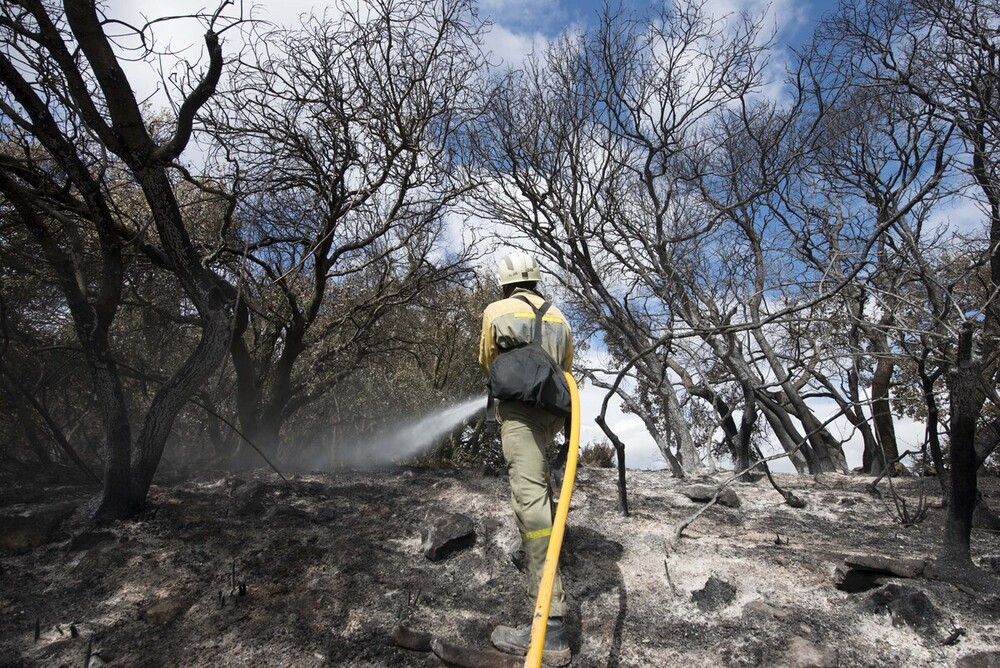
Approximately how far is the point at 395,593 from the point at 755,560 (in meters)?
2.20

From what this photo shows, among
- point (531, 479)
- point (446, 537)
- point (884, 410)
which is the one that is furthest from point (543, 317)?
point (884, 410)

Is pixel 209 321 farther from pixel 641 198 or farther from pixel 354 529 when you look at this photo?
pixel 641 198

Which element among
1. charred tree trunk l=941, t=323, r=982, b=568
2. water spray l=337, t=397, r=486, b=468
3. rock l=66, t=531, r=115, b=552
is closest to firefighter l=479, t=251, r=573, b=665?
charred tree trunk l=941, t=323, r=982, b=568

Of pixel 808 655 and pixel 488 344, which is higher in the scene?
pixel 488 344

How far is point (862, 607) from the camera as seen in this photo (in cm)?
356

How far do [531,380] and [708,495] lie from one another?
9.73 ft

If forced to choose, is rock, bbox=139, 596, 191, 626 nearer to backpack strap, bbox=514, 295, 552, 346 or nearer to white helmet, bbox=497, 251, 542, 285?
backpack strap, bbox=514, 295, 552, 346

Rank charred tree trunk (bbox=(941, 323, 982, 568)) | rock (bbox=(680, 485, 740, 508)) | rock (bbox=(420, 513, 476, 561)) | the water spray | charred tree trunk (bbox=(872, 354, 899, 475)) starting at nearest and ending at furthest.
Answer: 1. charred tree trunk (bbox=(941, 323, 982, 568))
2. rock (bbox=(420, 513, 476, 561))
3. rock (bbox=(680, 485, 740, 508))
4. the water spray
5. charred tree trunk (bbox=(872, 354, 899, 475))

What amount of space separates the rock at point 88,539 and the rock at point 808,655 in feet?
12.9

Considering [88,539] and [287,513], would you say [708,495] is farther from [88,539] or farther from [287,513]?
[88,539]

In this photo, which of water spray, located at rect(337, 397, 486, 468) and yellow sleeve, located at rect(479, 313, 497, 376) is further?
water spray, located at rect(337, 397, 486, 468)

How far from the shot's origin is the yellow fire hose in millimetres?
2797

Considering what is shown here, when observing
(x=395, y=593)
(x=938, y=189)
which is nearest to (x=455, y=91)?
(x=395, y=593)

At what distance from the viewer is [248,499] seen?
16.2ft
